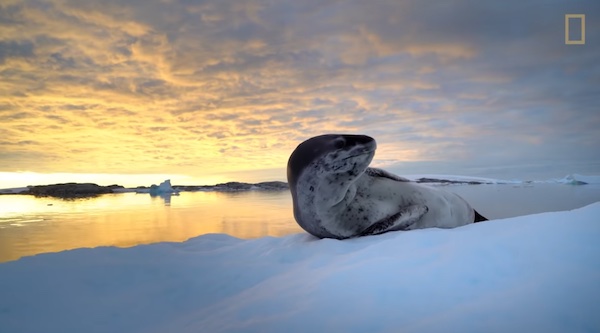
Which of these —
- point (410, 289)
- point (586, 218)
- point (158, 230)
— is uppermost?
point (586, 218)

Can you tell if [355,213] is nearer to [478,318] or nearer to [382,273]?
[382,273]

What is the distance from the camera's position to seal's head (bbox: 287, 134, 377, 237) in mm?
3188

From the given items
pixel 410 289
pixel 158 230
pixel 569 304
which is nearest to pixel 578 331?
pixel 569 304

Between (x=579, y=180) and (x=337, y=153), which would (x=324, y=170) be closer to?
(x=337, y=153)

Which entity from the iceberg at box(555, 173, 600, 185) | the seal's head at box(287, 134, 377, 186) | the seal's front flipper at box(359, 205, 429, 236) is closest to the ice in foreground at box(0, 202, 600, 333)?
the seal's front flipper at box(359, 205, 429, 236)

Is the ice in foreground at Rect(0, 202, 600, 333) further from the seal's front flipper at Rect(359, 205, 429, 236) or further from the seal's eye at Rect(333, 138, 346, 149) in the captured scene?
the seal's eye at Rect(333, 138, 346, 149)

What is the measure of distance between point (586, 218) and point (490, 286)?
0.89 m

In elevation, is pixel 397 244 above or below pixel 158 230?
above

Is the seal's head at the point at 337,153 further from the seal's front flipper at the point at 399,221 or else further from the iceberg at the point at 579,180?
the iceberg at the point at 579,180

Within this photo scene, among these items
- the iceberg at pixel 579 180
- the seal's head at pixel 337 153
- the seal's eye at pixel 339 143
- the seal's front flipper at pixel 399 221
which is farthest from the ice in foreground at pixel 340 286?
the iceberg at pixel 579 180

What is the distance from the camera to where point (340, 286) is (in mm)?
1835

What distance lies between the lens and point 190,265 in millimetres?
3082

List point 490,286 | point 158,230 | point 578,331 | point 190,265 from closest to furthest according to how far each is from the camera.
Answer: point 578,331
point 490,286
point 190,265
point 158,230

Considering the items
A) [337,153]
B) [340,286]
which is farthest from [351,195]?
[340,286]
